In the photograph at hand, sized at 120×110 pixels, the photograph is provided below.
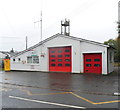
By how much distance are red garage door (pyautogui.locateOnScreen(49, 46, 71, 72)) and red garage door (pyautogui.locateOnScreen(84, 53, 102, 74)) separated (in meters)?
2.17

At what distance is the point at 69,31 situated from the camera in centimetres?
2750

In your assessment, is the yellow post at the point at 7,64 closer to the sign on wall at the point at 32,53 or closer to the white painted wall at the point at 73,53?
the white painted wall at the point at 73,53

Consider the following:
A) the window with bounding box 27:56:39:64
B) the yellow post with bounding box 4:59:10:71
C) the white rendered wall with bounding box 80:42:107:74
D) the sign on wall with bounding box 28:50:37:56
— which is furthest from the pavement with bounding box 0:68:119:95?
the yellow post with bounding box 4:59:10:71

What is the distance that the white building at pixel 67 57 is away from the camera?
49.9 ft

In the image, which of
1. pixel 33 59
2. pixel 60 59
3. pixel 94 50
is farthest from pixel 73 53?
pixel 33 59

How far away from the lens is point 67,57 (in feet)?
56.3

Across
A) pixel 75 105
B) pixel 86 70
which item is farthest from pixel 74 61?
pixel 75 105

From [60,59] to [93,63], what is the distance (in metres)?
4.37

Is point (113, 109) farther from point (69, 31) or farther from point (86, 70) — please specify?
point (69, 31)

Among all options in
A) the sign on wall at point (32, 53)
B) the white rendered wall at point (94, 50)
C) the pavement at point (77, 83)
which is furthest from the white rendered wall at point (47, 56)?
the pavement at point (77, 83)

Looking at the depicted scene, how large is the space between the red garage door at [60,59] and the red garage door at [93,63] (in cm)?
217

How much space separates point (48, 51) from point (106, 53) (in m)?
7.70

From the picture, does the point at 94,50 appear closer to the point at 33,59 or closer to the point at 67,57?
the point at 67,57

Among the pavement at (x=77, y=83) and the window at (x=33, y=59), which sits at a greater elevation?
the window at (x=33, y=59)
